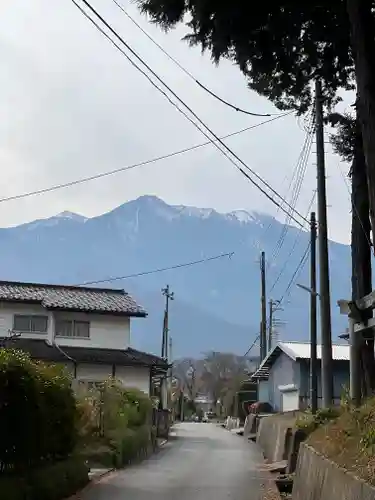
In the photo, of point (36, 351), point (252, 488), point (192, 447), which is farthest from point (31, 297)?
point (252, 488)

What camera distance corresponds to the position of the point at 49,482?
1253 centimetres

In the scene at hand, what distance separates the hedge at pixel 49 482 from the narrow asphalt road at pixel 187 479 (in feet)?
1.17

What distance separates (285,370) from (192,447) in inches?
487

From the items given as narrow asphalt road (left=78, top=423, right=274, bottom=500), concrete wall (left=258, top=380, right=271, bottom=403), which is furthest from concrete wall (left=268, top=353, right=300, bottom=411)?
narrow asphalt road (left=78, top=423, right=274, bottom=500)

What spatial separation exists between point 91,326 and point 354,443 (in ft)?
90.3

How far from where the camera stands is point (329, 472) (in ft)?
27.3

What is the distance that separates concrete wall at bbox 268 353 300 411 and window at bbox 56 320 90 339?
11.0m

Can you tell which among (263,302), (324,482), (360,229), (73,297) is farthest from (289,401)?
(324,482)

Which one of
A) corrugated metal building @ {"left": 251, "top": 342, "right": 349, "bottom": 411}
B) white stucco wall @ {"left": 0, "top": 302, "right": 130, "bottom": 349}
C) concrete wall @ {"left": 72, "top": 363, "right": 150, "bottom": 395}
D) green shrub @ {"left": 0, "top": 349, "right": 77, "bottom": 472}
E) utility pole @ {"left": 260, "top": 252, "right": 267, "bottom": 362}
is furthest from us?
utility pole @ {"left": 260, "top": 252, "right": 267, "bottom": 362}

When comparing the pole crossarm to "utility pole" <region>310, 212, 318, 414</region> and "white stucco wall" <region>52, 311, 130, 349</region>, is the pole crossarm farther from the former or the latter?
"white stucco wall" <region>52, 311, 130, 349</region>

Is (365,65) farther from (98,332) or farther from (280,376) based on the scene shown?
(280,376)

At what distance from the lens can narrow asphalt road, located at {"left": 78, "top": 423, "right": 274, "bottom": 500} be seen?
553 inches

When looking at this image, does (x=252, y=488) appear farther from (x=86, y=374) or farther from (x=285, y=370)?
(x=285, y=370)

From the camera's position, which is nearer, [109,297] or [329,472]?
[329,472]
